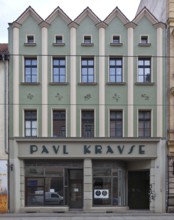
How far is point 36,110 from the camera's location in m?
29.1

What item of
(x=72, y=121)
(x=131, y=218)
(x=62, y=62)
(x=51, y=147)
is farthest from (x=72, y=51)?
(x=131, y=218)

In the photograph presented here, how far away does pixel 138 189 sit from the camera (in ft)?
100

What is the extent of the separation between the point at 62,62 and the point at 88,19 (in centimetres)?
345

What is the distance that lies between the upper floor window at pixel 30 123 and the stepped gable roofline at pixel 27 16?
19.6 feet

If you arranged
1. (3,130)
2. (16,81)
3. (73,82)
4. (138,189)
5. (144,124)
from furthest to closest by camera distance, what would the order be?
(138,189)
(144,124)
(73,82)
(16,81)
(3,130)

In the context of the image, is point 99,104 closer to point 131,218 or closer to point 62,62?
point 62,62

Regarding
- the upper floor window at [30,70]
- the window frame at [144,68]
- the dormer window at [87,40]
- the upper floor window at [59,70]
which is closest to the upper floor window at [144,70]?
the window frame at [144,68]

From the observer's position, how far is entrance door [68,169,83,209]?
96.8 feet

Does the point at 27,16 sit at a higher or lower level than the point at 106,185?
higher

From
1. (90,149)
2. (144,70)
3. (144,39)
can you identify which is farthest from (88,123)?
(144,39)

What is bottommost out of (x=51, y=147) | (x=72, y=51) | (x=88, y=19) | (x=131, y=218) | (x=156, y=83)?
(x=131, y=218)

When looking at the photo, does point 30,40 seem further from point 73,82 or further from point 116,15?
point 116,15

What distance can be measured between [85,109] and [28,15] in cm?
749

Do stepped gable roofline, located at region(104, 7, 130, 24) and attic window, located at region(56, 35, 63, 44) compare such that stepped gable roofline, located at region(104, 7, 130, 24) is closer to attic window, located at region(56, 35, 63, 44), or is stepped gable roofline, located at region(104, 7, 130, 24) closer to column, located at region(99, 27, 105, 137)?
column, located at region(99, 27, 105, 137)
